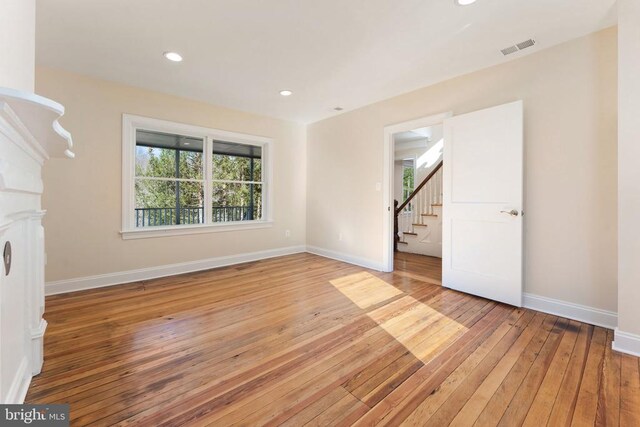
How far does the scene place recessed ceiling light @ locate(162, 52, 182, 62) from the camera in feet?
8.73

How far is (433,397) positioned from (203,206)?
368 cm

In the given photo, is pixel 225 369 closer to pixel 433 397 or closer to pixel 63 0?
pixel 433 397

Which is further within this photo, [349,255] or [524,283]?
[349,255]

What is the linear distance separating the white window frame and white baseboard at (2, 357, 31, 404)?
224cm

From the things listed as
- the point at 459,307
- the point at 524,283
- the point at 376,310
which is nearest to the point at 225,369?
the point at 376,310

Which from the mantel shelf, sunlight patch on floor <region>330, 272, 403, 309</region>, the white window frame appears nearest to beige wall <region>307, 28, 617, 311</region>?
sunlight patch on floor <region>330, 272, 403, 309</region>

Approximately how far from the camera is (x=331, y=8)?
2018 millimetres

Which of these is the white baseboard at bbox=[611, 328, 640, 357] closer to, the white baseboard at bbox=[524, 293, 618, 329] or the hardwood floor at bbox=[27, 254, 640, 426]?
the hardwood floor at bbox=[27, 254, 640, 426]

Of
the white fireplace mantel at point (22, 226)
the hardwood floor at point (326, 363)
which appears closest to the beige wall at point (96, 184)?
the hardwood floor at point (326, 363)

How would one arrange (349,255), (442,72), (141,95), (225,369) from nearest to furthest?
(225,369), (442,72), (141,95), (349,255)

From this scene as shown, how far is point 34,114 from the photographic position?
92cm

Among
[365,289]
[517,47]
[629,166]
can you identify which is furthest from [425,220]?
[629,166]

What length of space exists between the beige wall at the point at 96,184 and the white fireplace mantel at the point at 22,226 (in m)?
1.78

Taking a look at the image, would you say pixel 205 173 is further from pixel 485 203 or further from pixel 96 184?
pixel 485 203
